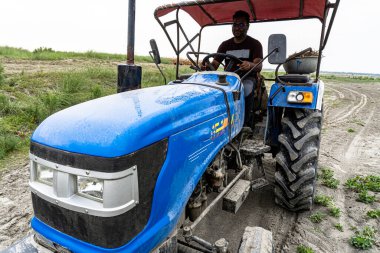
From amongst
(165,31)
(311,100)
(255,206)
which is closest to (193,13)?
(165,31)

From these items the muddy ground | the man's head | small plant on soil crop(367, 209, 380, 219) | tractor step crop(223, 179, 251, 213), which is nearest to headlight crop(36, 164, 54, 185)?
tractor step crop(223, 179, 251, 213)

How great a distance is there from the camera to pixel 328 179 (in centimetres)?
400

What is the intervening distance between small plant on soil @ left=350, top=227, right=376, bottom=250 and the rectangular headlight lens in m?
2.50

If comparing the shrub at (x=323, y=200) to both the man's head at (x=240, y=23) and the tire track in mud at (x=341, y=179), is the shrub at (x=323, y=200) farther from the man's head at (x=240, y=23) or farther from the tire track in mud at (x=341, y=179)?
the man's head at (x=240, y=23)

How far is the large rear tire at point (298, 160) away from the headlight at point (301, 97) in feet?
0.52

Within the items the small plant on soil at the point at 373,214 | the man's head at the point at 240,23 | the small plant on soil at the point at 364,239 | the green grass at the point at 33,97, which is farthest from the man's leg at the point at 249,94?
the green grass at the point at 33,97

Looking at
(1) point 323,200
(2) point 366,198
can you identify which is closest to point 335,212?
(1) point 323,200

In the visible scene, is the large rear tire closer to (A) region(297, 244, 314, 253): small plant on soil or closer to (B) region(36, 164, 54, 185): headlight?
(A) region(297, 244, 314, 253): small plant on soil

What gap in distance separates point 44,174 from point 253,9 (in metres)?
3.43

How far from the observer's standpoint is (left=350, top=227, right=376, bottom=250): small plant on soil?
263 cm

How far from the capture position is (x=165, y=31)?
369cm

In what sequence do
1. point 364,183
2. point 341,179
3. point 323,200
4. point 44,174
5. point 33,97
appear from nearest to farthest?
point 44,174, point 323,200, point 364,183, point 341,179, point 33,97

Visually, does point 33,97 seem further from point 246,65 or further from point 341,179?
point 341,179

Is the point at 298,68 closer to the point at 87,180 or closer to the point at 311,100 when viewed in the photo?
the point at 311,100
